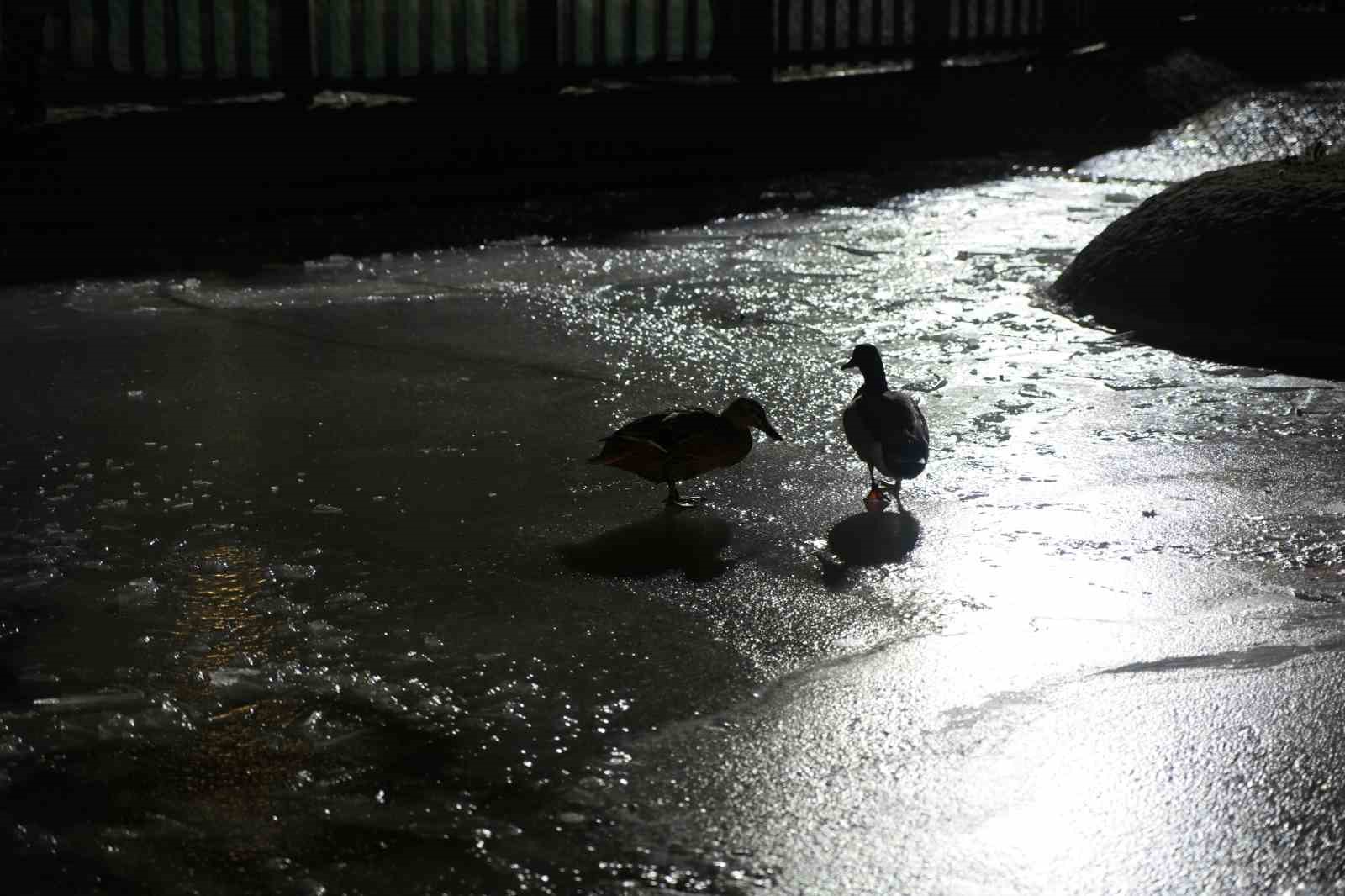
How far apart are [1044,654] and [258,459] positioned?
309 cm

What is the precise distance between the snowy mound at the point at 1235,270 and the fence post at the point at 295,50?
551cm

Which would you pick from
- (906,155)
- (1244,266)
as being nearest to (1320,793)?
(1244,266)

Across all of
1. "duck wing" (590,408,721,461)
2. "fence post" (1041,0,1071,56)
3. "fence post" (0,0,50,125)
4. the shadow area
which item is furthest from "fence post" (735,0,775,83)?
the shadow area

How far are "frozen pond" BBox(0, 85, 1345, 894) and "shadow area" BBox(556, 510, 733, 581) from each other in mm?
18

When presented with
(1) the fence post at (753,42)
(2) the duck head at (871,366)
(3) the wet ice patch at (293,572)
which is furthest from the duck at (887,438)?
(1) the fence post at (753,42)

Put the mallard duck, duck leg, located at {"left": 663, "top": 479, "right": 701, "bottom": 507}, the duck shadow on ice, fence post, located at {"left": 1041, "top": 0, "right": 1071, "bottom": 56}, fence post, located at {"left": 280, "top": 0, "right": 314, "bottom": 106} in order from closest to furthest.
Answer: the duck shadow on ice, the mallard duck, duck leg, located at {"left": 663, "top": 479, "right": 701, "bottom": 507}, fence post, located at {"left": 280, "top": 0, "right": 314, "bottom": 106}, fence post, located at {"left": 1041, "top": 0, "right": 1071, "bottom": 56}

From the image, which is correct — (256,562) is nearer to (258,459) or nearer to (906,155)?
(258,459)

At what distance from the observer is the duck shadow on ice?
523 centimetres

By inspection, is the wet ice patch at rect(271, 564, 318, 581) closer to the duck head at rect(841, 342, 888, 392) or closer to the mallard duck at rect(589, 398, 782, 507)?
the mallard duck at rect(589, 398, 782, 507)

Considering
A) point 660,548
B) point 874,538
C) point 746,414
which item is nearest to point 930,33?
point 746,414

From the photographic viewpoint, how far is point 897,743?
4.03m

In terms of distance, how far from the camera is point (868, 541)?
5430 mm

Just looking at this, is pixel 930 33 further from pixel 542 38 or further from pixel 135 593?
pixel 135 593

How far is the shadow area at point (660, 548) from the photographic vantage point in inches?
207
